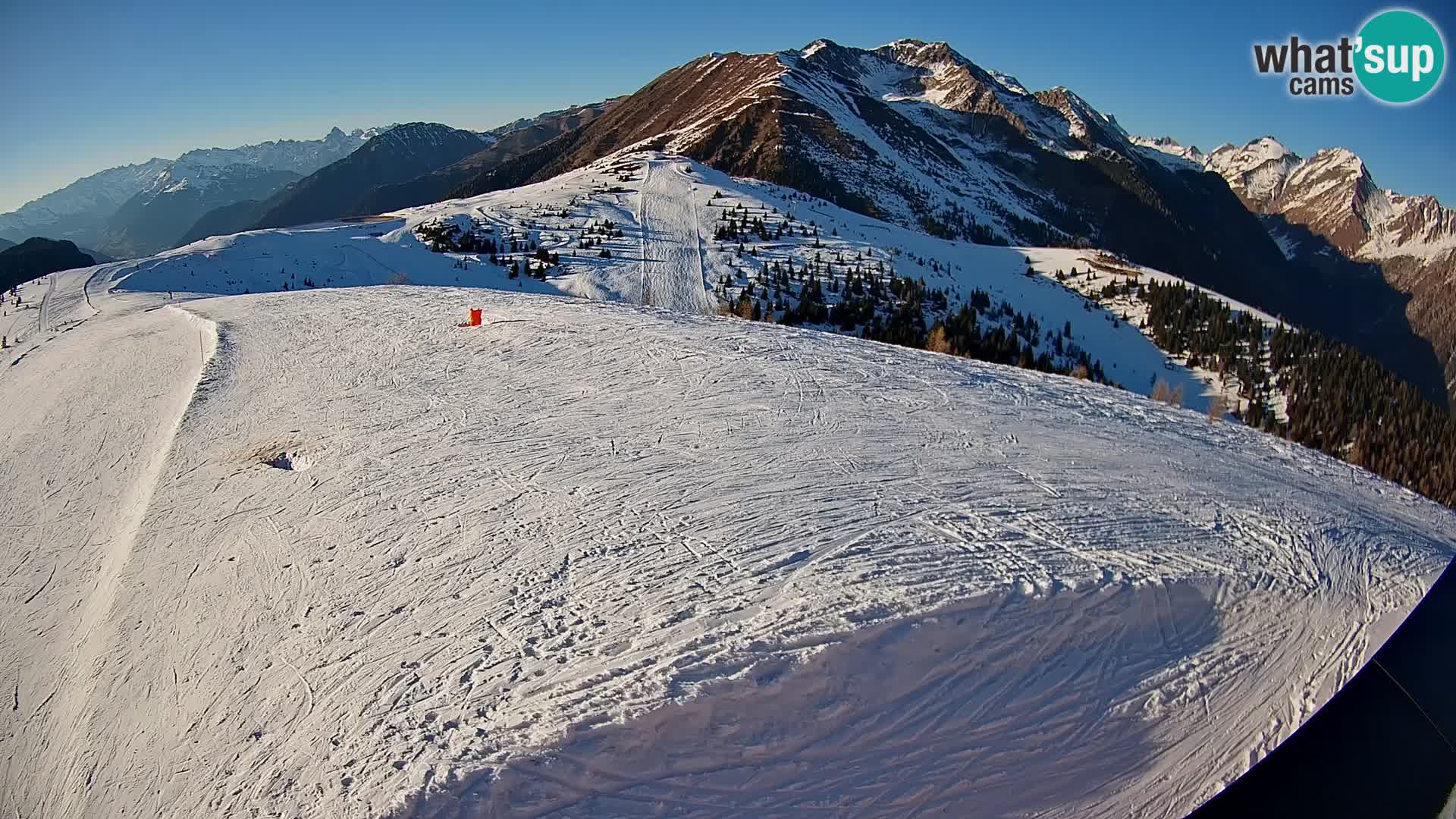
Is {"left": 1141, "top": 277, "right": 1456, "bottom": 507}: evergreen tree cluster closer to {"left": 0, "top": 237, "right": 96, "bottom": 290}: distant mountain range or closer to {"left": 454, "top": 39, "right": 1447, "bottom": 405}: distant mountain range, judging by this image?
{"left": 454, "top": 39, "right": 1447, "bottom": 405}: distant mountain range

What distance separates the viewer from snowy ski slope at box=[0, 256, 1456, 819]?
5.11 m

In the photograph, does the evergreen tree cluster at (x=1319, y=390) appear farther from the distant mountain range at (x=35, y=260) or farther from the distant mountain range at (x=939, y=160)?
the distant mountain range at (x=35, y=260)

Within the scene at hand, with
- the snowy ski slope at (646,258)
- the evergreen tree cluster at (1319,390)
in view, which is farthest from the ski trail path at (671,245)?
the evergreen tree cluster at (1319,390)

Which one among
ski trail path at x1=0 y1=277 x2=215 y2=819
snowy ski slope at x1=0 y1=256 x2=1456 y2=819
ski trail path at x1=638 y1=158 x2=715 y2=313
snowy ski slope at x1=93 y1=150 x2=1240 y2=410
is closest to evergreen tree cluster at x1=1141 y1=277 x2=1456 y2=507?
snowy ski slope at x1=93 y1=150 x2=1240 y2=410

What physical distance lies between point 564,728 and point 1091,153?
662 feet

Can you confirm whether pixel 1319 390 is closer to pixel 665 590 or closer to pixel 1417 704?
pixel 1417 704

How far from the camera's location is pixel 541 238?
37.0m

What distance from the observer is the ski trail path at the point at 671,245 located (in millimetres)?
28734

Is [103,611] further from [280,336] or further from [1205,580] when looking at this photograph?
[1205,580]

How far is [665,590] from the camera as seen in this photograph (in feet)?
20.2

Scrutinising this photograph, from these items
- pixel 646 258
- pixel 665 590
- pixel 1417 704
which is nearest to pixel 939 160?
pixel 646 258

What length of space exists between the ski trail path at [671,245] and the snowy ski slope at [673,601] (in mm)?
12116

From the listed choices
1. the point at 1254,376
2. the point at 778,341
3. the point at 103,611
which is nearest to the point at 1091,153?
the point at 1254,376

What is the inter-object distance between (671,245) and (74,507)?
30054 millimetres
